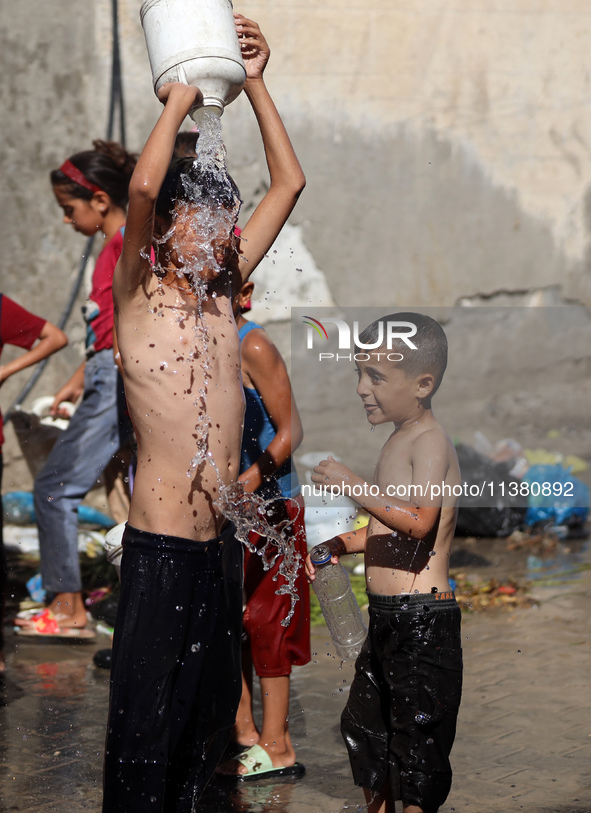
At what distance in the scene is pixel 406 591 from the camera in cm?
254

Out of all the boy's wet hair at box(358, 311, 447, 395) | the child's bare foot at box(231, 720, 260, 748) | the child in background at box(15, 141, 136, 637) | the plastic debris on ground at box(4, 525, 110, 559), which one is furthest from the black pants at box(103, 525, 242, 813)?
the plastic debris on ground at box(4, 525, 110, 559)

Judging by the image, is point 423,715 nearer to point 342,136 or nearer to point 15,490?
point 15,490

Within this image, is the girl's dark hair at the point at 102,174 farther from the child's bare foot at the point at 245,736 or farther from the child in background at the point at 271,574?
the child's bare foot at the point at 245,736

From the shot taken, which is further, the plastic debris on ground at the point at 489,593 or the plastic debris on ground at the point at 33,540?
the plastic debris on ground at the point at 33,540

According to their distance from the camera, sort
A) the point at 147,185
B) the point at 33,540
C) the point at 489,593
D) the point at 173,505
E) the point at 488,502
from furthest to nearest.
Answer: the point at 488,502 → the point at 33,540 → the point at 489,593 → the point at 173,505 → the point at 147,185

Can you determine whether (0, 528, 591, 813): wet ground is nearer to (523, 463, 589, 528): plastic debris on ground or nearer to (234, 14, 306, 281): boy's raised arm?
(523, 463, 589, 528): plastic debris on ground

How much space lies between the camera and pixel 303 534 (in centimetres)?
313

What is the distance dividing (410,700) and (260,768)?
78 centimetres

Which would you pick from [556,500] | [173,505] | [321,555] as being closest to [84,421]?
[321,555]

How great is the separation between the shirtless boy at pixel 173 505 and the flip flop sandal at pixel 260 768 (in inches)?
26.7

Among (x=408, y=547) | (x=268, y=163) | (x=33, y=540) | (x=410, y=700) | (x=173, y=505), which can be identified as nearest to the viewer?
(x=173, y=505)

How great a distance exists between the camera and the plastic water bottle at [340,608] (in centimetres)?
295

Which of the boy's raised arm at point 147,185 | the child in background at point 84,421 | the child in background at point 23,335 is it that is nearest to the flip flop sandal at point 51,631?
the child in background at point 84,421

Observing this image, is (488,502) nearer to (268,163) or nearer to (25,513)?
(25,513)
